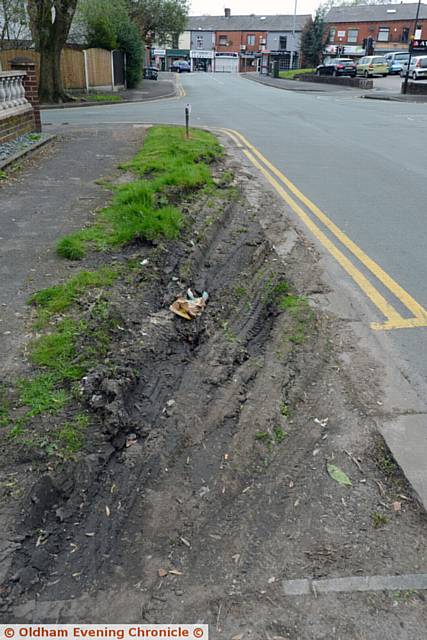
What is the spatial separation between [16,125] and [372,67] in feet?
152

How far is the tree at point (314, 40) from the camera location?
214 ft

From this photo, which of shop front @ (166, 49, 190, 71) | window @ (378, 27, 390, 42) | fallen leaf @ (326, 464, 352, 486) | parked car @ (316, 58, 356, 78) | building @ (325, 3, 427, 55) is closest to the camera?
fallen leaf @ (326, 464, 352, 486)

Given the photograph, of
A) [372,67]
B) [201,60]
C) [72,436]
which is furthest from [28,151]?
[201,60]

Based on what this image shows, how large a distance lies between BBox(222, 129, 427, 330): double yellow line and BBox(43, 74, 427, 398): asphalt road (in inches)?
2.8

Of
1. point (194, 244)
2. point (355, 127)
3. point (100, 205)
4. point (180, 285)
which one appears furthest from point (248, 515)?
point (355, 127)

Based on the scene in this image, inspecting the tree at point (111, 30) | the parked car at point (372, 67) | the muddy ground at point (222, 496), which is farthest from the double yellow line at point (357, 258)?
the parked car at point (372, 67)

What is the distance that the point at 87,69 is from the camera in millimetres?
30422

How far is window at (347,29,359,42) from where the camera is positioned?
79500 mm

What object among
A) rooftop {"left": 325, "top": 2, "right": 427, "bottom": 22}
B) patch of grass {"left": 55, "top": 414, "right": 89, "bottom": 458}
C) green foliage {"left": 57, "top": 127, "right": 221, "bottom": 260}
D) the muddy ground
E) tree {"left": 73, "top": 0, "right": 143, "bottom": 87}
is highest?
rooftop {"left": 325, "top": 2, "right": 427, "bottom": 22}

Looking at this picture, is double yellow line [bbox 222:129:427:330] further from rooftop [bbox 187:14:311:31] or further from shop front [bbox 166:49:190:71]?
rooftop [bbox 187:14:311:31]

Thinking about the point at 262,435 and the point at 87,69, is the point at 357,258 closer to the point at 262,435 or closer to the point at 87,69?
the point at 262,435

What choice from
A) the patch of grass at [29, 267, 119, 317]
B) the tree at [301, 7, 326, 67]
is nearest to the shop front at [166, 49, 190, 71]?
the tree at [301, 7, 326, 67]

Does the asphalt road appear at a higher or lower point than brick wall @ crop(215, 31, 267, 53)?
lower

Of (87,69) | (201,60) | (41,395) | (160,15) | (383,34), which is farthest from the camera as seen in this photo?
(201,60)
